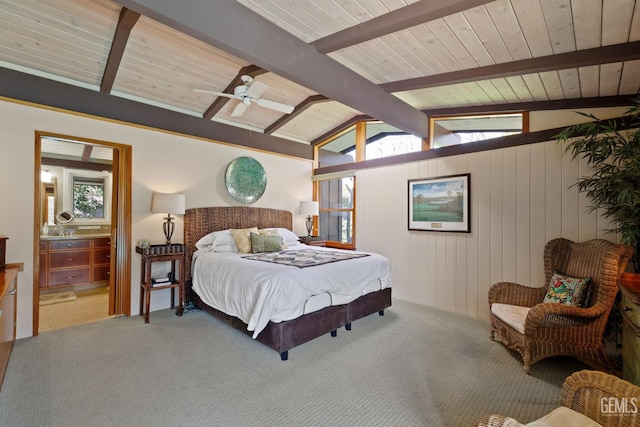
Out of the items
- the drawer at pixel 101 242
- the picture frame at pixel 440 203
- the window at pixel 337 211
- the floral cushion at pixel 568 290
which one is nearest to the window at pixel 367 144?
the window at pixel 337 211

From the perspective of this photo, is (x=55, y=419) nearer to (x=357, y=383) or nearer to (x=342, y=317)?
(x=357, y=383)

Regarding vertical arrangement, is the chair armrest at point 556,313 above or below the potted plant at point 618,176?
below

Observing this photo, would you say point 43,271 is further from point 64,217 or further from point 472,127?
point 472,127

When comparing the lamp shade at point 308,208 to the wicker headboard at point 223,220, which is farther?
the lamp shade at point 308,208

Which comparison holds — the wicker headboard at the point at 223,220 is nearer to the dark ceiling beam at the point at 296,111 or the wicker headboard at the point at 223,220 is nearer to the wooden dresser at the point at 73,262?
the dark ceiling beam at the point at 296,111

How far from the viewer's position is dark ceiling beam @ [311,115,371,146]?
526 cm

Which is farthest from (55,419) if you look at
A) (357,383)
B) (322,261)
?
(322,261)

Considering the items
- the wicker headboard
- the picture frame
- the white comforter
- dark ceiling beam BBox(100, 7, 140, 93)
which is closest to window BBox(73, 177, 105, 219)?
the wicker headboard

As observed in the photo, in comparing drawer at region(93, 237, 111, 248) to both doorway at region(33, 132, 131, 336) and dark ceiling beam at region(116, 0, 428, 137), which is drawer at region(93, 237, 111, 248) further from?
dark ceiling beam at region(116, 0, 428, 137)

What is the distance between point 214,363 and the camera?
2.63 m

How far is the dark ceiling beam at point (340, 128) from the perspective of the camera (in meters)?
5.26

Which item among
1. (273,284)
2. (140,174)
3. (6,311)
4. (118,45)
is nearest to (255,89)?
(118,45)

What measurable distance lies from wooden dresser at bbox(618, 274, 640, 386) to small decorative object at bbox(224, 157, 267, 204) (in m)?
4.56

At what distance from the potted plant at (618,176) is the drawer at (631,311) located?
84cm
